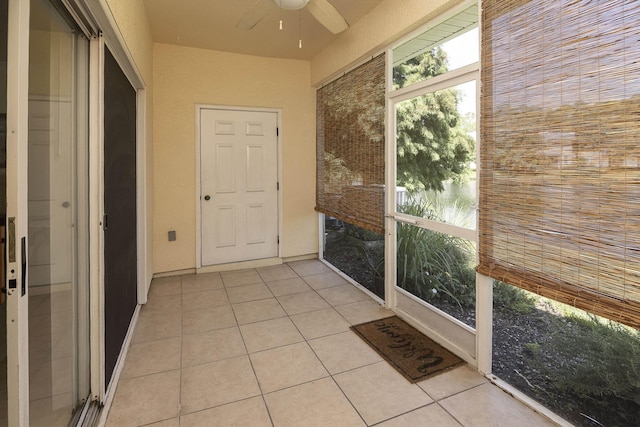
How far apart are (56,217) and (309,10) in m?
1.93

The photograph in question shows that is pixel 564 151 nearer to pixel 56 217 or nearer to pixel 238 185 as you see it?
pixel 56 217

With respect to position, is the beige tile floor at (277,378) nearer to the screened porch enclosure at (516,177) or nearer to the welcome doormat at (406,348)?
the welcome doormat at (406,348)

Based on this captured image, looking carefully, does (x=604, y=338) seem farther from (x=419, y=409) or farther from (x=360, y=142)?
(x=360, y=142)

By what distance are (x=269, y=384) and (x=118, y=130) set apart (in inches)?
71.8

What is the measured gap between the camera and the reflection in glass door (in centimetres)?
112

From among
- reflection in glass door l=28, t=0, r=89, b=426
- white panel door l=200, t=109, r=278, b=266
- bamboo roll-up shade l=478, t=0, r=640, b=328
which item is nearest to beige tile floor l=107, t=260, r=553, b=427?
reflection in glass door l=28, t=0, r=89, b=426

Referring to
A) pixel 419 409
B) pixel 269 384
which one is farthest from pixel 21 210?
pixel 419 409

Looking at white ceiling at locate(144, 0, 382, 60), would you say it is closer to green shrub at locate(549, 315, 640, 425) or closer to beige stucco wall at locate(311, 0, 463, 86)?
beige stucco wall at locate(311, 0, 463, 86)

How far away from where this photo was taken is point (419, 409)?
1.74m

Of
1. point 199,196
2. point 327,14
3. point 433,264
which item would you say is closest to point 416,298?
point 433,264

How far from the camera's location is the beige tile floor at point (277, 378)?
1691mm

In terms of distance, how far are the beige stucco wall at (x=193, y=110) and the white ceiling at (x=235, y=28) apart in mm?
169

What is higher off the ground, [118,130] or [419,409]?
[118,130]

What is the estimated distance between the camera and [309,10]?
2.27 metres
